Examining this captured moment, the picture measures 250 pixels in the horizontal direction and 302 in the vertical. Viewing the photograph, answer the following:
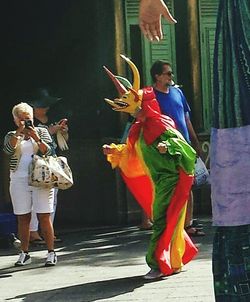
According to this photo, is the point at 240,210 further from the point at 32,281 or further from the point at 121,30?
the point at 121,30

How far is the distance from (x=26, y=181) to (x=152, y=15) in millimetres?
4651

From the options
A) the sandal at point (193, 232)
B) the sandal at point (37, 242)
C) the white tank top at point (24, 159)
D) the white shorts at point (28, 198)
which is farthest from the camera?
the sandal at point (37, 242)

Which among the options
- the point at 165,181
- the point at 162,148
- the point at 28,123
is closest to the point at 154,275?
the point at 165,181

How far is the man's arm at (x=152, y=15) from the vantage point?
326 cm

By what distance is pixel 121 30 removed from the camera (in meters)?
10.5

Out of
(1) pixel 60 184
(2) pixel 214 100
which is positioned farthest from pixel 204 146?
(2) pixel 214 100

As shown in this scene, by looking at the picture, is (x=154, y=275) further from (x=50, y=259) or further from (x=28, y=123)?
(x=28, y=123)

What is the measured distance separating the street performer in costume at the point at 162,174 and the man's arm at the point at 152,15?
10.0 ft

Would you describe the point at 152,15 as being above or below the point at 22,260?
above

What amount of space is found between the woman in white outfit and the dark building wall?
9.44ft

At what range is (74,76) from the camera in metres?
11.1

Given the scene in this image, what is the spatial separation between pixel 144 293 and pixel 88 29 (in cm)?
565

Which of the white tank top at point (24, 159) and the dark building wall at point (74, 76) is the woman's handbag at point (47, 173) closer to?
the white tank top at point (24, 159)

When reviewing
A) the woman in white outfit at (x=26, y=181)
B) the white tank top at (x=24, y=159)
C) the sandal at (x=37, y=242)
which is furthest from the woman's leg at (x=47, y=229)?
the sandal at (x=37, y=242)
